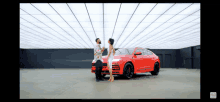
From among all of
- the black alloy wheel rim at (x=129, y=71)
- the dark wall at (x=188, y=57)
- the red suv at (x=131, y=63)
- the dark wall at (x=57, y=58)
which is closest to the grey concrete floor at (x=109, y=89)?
the red suv at (x=131, y=63)

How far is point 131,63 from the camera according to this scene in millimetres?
6262

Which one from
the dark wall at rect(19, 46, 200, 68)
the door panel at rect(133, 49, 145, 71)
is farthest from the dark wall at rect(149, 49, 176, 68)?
the door panel at rect(133, 49, 145, 71)

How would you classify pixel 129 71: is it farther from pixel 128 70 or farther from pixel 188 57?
pixel 188 57

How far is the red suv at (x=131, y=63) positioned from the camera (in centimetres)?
584

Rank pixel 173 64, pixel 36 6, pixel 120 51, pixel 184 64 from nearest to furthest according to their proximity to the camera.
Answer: pixel 36 6 < pixel 120 51 < pixel 184 64 < pixel 173 64

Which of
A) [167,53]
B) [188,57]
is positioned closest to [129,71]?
[188,57]

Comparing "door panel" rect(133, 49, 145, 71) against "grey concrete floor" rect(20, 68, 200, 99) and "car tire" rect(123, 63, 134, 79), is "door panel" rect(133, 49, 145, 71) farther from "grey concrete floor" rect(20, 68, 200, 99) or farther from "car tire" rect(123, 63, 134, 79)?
"grey concrete floor" rect(20, 68, 200, 99)

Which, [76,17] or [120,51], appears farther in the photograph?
[120,51]

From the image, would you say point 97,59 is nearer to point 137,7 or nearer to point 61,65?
point 137,7

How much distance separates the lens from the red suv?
5.84 metres

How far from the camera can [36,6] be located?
522 cm
